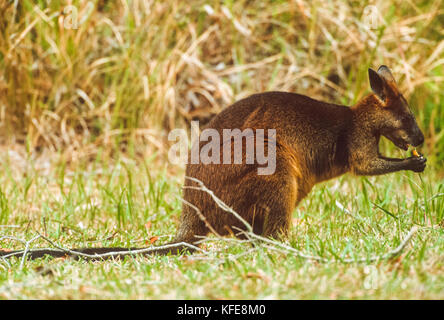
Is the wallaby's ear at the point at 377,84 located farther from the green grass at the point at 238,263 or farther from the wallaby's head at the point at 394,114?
the green grass at the point at 238,263

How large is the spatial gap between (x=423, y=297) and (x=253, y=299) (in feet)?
2.15

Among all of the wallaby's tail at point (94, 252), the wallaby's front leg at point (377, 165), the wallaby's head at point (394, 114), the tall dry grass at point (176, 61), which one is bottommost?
the wallaby's tail at point (94, 252)

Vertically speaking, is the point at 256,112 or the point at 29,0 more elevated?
the point at 29,0

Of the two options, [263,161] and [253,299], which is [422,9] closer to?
[263,161]

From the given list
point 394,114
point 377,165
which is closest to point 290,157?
point 377,165

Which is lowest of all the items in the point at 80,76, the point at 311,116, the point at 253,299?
the point at 253,299

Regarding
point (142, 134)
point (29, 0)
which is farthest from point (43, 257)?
point (29, 0)

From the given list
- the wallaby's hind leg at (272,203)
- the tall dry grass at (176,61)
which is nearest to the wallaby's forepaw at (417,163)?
the wallaby's hind leg at (272,203)

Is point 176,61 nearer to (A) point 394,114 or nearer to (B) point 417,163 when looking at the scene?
(A) point 394,114

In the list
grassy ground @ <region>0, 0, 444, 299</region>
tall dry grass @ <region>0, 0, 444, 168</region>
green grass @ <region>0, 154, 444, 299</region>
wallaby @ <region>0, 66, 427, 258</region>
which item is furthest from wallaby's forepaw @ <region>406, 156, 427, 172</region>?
tall dry grass @ <region>0, 0, 444, 168</region>

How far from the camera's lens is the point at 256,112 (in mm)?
3459

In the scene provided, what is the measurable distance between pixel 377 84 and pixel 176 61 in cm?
343

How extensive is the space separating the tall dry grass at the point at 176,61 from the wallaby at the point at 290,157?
184 cm

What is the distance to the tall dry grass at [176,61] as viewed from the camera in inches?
242
